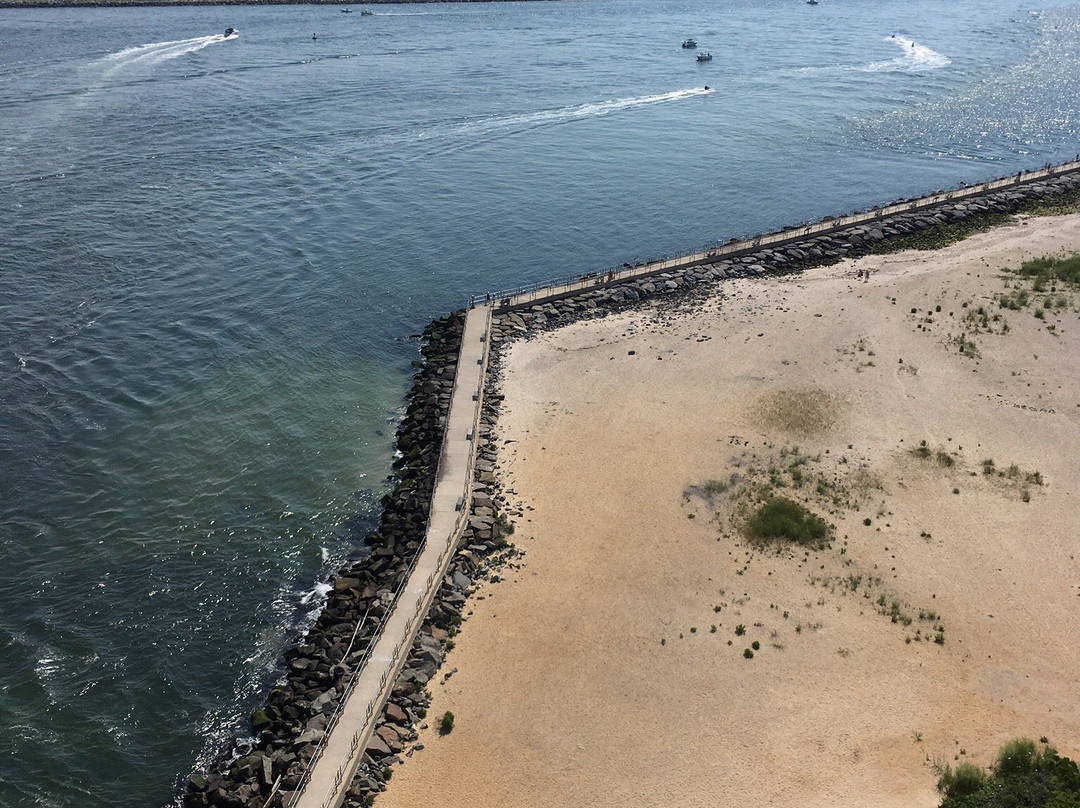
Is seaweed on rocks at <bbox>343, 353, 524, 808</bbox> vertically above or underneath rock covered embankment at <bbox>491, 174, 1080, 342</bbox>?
underneath

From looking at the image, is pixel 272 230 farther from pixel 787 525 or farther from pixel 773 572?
pixel 773 572

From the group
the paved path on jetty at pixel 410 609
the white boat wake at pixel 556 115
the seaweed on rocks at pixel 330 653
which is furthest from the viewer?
the white boat wake at pixel 556 115

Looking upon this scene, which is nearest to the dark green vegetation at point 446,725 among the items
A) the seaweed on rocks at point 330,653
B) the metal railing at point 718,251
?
the seaweed on rocks at point 330,653

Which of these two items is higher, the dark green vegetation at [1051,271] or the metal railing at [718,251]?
the metal railing at [718,251]

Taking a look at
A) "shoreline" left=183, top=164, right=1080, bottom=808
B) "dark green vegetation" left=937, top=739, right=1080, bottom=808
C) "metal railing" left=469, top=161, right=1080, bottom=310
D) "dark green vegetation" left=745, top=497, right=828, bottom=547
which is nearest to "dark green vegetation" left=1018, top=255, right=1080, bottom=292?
"metal railing" left=469, top=161, right=1080, bottom=310

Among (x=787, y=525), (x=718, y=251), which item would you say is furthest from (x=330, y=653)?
(x=718, y=251)

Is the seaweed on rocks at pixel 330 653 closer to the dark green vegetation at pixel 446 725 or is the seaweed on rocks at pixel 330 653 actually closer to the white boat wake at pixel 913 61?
the dark green vegetation at pixel 446 725

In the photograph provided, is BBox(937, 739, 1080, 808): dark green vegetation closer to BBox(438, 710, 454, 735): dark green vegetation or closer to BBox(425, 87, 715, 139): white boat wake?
BBox(438, 710, 454, 735): dark green vegetation
